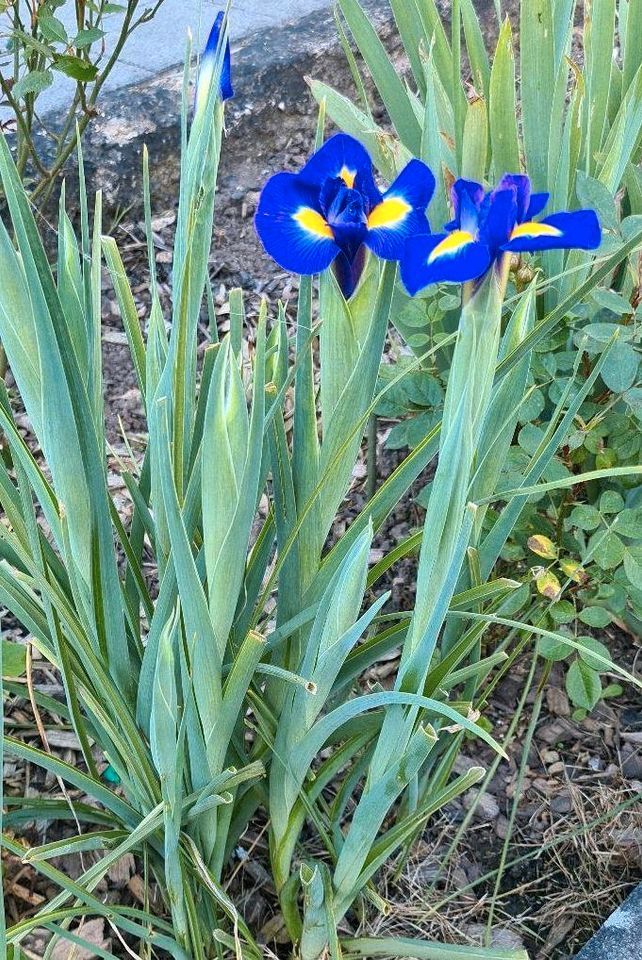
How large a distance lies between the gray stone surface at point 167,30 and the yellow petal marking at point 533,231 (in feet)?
6.07

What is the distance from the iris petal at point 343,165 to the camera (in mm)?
727

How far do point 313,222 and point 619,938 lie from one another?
83 cm

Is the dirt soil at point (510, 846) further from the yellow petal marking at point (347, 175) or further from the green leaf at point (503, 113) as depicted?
the green leaf at point (503, 113)

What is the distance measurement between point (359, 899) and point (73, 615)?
53 cm

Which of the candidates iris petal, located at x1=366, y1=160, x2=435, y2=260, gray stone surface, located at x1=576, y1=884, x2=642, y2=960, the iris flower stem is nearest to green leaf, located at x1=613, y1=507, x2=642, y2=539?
the iris flower stem

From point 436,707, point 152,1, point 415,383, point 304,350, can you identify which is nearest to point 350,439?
point 304,350

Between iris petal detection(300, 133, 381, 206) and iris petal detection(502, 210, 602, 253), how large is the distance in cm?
15

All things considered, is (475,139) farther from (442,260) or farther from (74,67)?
(74,67)

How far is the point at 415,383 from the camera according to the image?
4.08ft

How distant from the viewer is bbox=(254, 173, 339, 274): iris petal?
2.29 feet

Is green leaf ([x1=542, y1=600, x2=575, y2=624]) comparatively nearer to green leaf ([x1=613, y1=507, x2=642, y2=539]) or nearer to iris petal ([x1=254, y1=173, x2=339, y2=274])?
green leaf ([x1=613, y1=507, x2=642, y2=539])

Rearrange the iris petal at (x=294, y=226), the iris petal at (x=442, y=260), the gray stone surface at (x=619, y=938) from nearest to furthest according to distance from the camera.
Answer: the iris petal at (x=442, y=260) → the iris petal at (x=294, y=226) → the gray stone surface at (x=619, y=938)

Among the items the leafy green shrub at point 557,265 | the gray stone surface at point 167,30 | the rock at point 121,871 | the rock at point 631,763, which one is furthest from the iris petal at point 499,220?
the gray stone surface at point 167,30

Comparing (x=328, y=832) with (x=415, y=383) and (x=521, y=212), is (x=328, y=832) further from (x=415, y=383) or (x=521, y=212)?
(x=521, y=212)
